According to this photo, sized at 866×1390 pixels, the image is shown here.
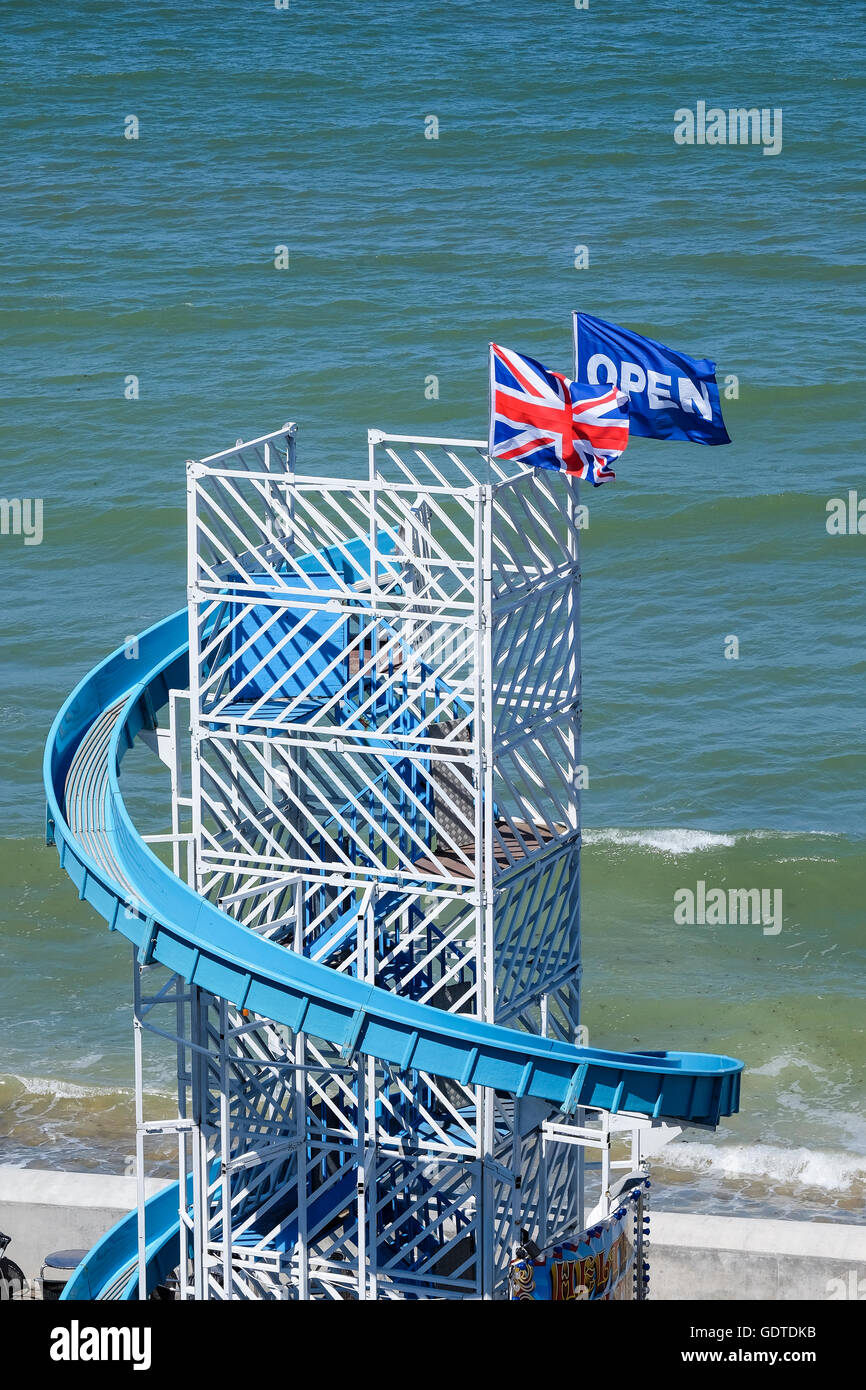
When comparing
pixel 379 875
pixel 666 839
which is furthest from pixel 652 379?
pixel 666 839

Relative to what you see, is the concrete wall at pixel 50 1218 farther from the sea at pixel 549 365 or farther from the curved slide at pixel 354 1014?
the curved slide at pixel 354 1014

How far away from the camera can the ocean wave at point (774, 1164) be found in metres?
35.7

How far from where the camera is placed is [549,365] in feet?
212

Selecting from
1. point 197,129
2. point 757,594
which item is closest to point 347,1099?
point 757,594

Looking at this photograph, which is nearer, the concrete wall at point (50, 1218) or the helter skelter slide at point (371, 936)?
the helter skelter slide at point (371, 936)

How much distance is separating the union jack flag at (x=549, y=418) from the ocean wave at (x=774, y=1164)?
54.7 feet

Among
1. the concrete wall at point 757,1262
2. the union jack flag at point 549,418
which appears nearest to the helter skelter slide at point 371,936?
the union jack flag at point 549,418

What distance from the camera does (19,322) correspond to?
7250 cm

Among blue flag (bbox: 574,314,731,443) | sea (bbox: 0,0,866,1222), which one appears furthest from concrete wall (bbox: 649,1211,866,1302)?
blue flag (bbox: 574,314,731,443)

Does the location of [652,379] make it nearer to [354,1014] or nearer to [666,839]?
[354,1014]

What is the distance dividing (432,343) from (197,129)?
68.5 feet

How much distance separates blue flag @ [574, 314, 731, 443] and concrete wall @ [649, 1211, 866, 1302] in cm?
1003

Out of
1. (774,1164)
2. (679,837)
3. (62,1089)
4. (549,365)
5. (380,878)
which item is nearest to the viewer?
(380,878)

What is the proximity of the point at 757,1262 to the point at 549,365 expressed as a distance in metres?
40.8
